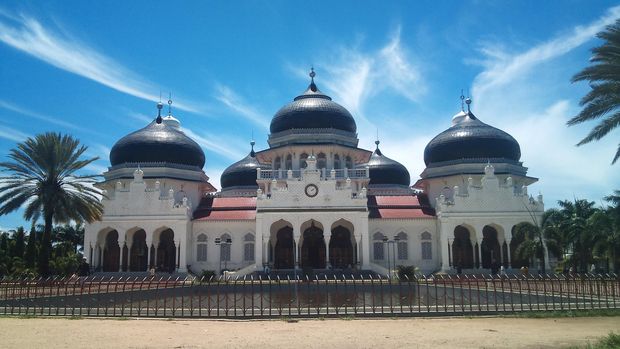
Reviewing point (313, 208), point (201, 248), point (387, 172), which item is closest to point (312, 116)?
point (313, 208)

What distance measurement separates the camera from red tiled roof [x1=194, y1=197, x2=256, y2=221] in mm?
40531

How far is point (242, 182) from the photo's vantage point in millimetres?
49688

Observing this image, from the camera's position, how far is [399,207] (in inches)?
1620

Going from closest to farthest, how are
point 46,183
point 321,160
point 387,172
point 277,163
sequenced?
point 46,183, point 321,160, point 277,163, point 387,172

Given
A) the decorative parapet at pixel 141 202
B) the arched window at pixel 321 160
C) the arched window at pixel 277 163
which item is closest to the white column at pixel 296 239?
the arched window at pixel 321 160

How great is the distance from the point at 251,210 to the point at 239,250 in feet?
10.6

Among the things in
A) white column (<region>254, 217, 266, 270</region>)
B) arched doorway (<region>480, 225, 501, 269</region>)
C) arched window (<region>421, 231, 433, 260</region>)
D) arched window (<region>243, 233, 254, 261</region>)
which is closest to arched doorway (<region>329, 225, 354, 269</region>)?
arched window (<region>421, 231, 433, 260</region>)

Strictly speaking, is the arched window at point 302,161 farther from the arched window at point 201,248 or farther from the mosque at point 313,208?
the arched window at point 201,248

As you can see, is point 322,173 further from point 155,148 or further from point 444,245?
point 155,148

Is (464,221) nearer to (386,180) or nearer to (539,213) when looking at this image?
(539,213)

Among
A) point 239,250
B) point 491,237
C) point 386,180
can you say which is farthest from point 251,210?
point 491,237

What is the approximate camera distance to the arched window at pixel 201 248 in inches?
1583

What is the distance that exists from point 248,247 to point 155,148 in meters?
11.1

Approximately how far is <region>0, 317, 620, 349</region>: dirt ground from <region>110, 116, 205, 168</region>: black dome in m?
28.6
